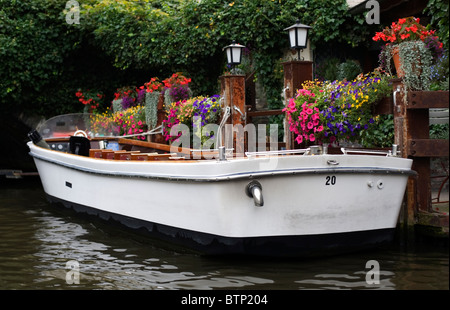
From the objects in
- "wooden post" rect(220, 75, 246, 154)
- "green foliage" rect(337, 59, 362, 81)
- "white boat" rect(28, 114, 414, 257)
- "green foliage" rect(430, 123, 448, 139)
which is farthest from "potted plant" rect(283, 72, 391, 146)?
"green foliage" rect(337, 59, 362, 81)

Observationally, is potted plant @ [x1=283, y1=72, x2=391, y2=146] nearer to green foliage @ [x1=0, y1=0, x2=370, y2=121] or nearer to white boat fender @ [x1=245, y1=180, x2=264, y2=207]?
white boat fender @ [x1=245, y1=180, x2=264, y2=207]

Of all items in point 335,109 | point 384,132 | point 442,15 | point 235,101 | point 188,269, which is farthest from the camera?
point 384,132

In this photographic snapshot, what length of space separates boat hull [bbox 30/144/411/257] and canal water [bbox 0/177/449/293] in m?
0.17

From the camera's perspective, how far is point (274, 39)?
38.9ft

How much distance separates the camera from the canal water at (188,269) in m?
5.20

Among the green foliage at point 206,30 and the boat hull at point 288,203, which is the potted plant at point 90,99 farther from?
the boat hull at point 288,203

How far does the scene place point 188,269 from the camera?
580 centimetres

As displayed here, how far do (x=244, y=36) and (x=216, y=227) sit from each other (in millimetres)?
6902

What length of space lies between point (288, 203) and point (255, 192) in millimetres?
364

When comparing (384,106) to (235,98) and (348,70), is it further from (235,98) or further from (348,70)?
(348,70)

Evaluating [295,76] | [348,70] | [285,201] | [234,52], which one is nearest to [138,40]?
[348,70]

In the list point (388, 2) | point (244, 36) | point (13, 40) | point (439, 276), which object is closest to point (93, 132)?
point (244, 36)

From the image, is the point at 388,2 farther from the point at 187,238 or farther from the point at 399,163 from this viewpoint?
the point at 187,238

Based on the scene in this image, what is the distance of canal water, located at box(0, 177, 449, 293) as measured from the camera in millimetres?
5199
